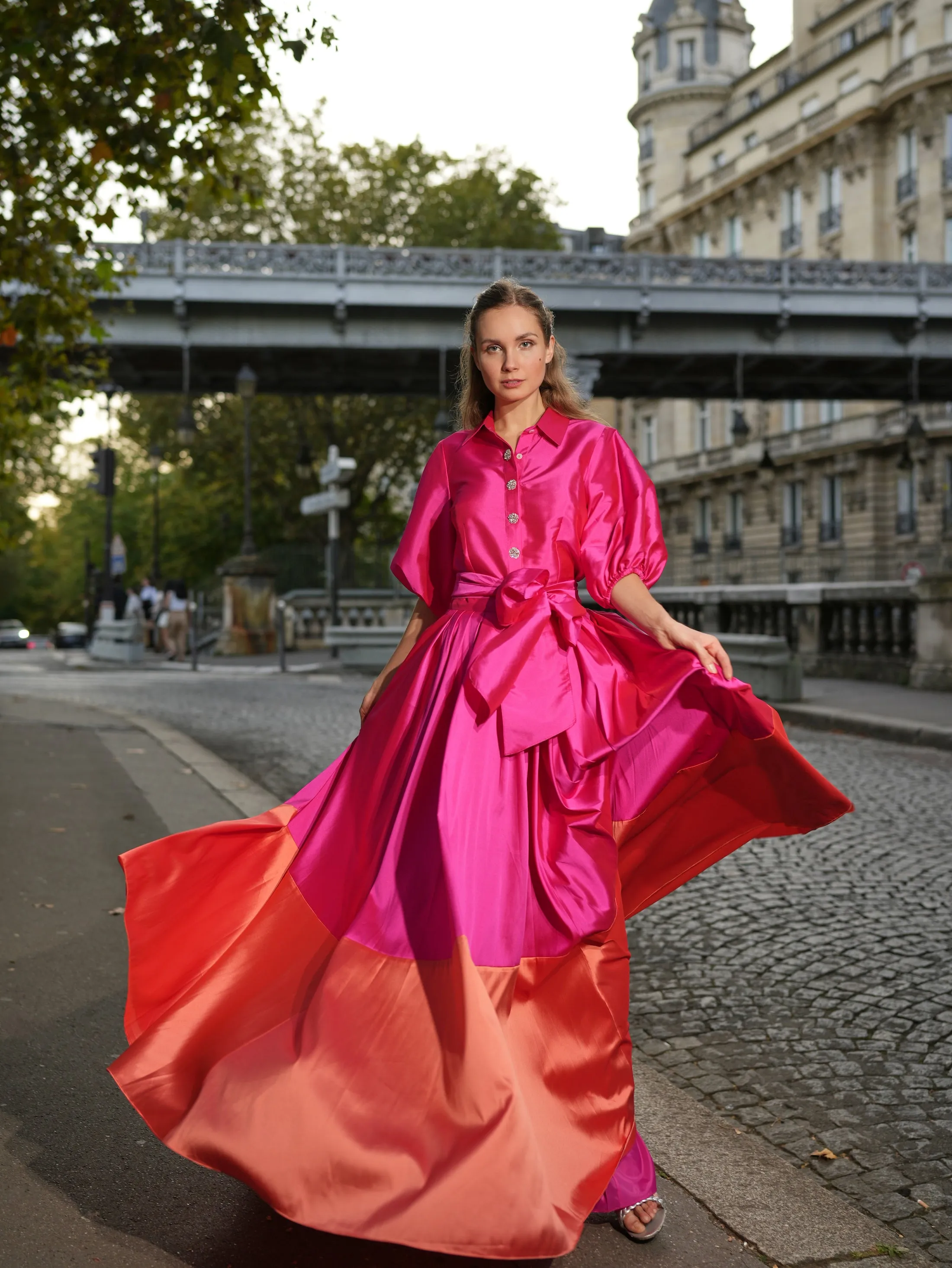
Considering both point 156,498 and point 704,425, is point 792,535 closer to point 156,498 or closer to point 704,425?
point 704,425

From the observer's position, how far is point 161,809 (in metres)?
6.97

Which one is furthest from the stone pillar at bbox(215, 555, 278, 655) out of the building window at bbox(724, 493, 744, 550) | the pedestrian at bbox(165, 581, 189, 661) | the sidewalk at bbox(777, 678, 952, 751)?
the building window at bbox(724, 493, 744, 550)

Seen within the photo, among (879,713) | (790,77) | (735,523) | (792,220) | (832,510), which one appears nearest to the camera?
(879,713)

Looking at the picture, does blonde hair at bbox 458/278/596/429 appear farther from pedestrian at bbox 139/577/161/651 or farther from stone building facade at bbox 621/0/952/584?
pedestrian at bbox 139/577/161/651

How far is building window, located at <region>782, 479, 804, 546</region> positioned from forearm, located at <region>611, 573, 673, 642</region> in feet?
153

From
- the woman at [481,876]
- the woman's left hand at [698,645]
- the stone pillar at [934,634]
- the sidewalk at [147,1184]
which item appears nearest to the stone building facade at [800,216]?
the stone pillar at [934,634]

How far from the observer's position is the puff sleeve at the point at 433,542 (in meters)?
2.88

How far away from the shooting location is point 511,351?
108 inches

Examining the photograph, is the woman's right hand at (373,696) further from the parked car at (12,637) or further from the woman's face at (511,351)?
the parked car at (12,637)

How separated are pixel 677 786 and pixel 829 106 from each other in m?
49.0

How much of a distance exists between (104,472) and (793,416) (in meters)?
30.6

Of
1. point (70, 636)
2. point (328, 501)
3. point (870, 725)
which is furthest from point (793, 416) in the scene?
point (870, 725)

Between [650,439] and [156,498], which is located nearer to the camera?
[156,498]

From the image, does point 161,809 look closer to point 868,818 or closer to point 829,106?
point 868,818
